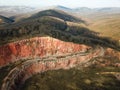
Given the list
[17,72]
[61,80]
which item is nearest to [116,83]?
[61,80]

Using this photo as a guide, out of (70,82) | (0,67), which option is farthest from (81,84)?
(0,67)

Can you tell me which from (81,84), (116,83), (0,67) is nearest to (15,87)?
(0,67)

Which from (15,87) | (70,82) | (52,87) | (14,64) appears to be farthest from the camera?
(14,64)

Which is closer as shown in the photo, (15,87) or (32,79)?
(15,87)

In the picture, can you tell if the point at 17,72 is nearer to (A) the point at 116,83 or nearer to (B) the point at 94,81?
(B) the point at 94,81

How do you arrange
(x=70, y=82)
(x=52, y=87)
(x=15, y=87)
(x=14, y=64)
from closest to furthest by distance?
(x=15, y=87) → (x=52, y=87) → (x=70, y=82) → (x=14, y=64)

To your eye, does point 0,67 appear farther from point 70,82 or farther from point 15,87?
point 70,82

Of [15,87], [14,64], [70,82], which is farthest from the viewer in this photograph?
[14,64]

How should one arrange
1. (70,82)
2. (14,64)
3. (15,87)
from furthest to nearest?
→ 1. (14,64)
2. (70,82)
3. (15,87)
